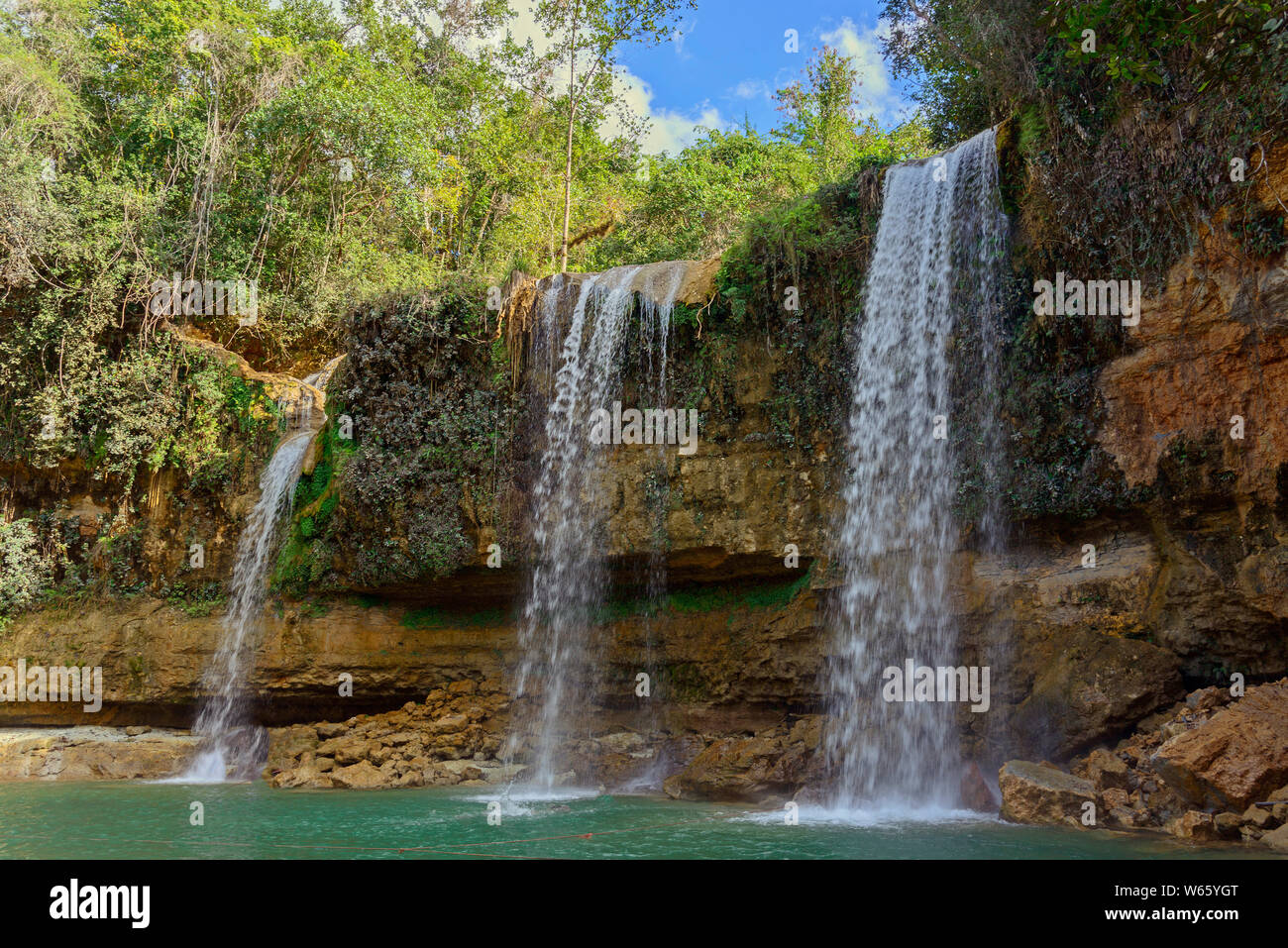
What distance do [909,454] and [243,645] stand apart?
36.7 feet

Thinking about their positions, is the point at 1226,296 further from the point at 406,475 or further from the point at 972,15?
the point at 406,475

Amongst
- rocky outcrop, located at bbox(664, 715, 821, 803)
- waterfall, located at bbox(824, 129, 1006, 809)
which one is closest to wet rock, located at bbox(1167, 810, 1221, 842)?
waterfall, located at bbox(824, 129, 1006, 809)

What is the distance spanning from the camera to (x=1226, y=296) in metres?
9.41

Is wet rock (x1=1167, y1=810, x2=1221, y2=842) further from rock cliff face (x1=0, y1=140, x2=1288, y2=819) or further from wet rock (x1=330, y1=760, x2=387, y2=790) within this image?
wet rock (x1=330, y1=760, x2=387, y2=790)

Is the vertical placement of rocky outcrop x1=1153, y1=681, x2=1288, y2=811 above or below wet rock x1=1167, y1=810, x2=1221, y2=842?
above

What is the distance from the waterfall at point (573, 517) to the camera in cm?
1325

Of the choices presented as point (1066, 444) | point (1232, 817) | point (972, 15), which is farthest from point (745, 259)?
point (1232, 817)

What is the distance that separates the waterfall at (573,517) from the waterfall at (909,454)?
3434 mm

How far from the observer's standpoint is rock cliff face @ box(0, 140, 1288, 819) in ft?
30.1

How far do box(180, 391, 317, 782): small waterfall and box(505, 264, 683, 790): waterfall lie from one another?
14.5ft

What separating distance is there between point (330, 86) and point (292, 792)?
55.0 ft

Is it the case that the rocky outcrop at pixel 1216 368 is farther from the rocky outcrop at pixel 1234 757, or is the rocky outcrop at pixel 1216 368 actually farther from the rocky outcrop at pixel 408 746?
the rocky outcrop at pixel 408 746

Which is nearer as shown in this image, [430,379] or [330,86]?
[430,379]

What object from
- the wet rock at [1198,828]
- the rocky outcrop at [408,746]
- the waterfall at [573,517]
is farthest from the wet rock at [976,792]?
the rocky outcrop at [408,746]
